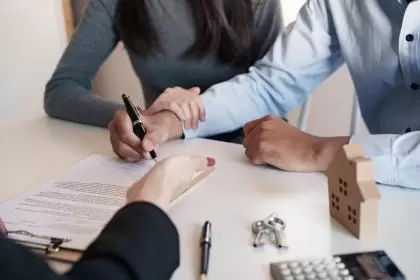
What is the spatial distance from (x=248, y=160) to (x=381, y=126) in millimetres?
334

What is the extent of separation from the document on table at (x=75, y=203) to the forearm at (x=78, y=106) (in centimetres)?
23

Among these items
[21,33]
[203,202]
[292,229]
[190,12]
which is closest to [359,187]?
[292,229]

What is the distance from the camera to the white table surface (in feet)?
2.32

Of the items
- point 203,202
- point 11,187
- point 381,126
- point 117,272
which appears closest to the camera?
point 117,272

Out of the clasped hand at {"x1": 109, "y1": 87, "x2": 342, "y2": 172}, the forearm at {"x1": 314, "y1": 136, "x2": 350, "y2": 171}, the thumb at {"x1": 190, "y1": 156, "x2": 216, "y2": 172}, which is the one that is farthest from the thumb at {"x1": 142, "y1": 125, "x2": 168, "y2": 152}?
the forearm at {"x1": 314, "y1": 136, "x2": 350, "y2": 171}

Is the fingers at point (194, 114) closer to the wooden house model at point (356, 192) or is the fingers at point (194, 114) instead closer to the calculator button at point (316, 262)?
the wooden house model at point (356, 192)

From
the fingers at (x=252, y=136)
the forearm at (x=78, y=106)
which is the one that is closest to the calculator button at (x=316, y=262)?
the fingers at (x=252, y=136)

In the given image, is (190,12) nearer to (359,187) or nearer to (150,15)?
(150,15)

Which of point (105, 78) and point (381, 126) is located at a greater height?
point (381, 126)

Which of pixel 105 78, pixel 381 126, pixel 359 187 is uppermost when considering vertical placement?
pixel 359 187

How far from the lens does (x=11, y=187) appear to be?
96cm

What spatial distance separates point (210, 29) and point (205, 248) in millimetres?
836

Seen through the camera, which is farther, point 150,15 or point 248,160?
point 150,15

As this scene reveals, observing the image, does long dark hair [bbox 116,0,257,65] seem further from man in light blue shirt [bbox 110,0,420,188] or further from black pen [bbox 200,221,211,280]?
black pen [bbox 200,221,211,280]
